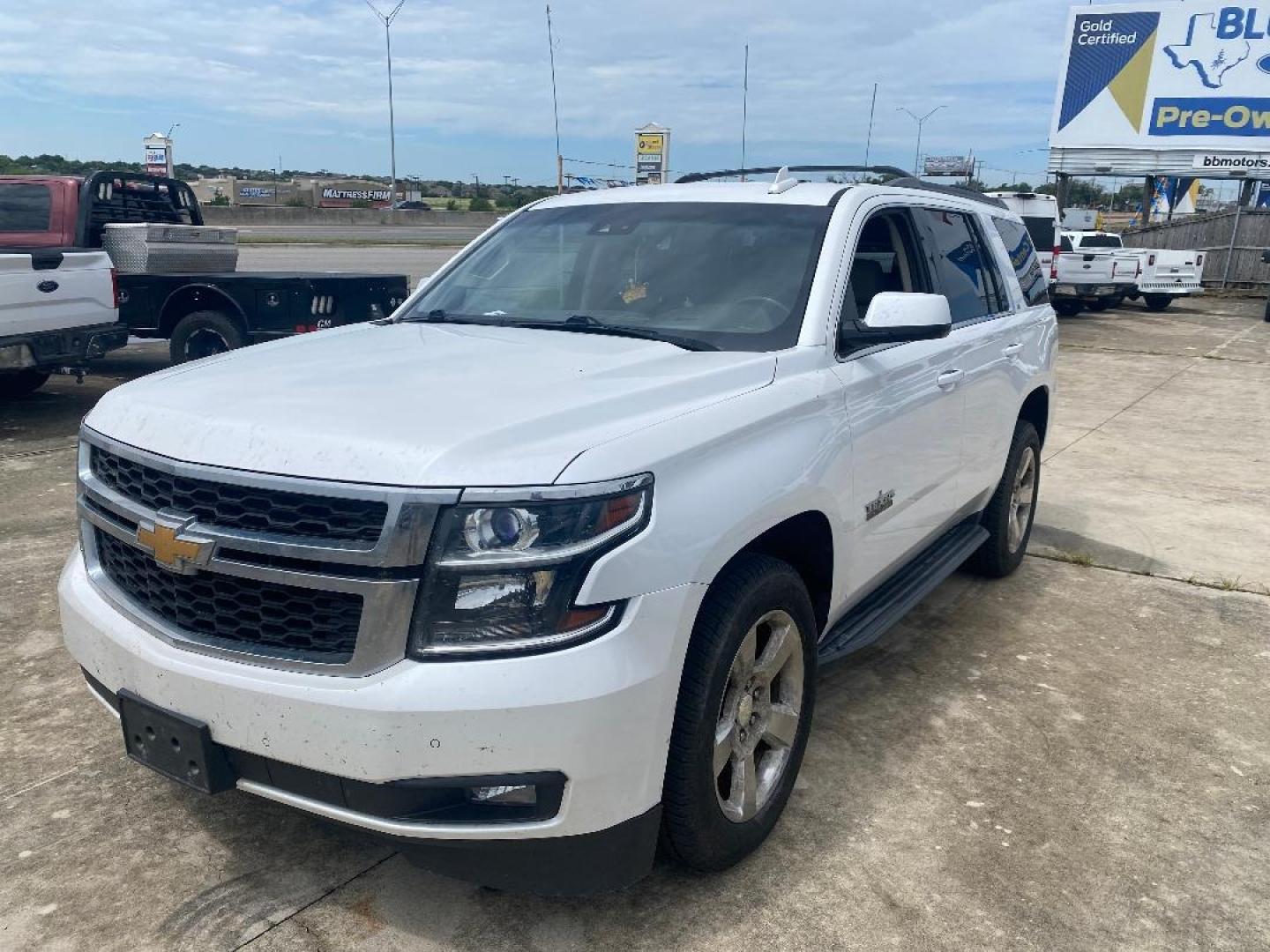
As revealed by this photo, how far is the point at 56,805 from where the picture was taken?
125 inches

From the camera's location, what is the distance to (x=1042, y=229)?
18266 mm

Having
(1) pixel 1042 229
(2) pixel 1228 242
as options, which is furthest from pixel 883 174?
(2) pixel 1228 242

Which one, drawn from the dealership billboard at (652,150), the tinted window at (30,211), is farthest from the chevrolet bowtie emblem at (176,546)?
the dealership billboard at (652,150)

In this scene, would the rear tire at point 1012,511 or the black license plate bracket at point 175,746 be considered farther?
the rear tire at point 1012,511

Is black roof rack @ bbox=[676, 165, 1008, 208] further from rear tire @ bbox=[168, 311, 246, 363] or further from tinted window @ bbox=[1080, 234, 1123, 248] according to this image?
tinted window @ bbox=[1080, 234, 1123, 248]

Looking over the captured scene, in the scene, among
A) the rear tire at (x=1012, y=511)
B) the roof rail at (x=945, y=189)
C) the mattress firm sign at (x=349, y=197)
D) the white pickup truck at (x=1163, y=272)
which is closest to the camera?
the roof rail at (x=945, y=189)

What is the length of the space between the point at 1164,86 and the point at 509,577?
31340mm

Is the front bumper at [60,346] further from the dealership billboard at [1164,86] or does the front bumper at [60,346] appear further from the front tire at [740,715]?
the dealership billboard at [1164,86]

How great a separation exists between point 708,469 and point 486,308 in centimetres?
168

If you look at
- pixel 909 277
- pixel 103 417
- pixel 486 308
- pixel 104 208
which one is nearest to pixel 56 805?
pixel 103 417

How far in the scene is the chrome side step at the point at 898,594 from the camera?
Answer: 3541 mm

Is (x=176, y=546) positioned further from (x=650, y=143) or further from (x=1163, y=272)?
(x=650, y=143)

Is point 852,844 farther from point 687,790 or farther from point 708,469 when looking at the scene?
point 708,469

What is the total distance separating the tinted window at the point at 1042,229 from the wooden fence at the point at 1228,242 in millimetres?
11264
